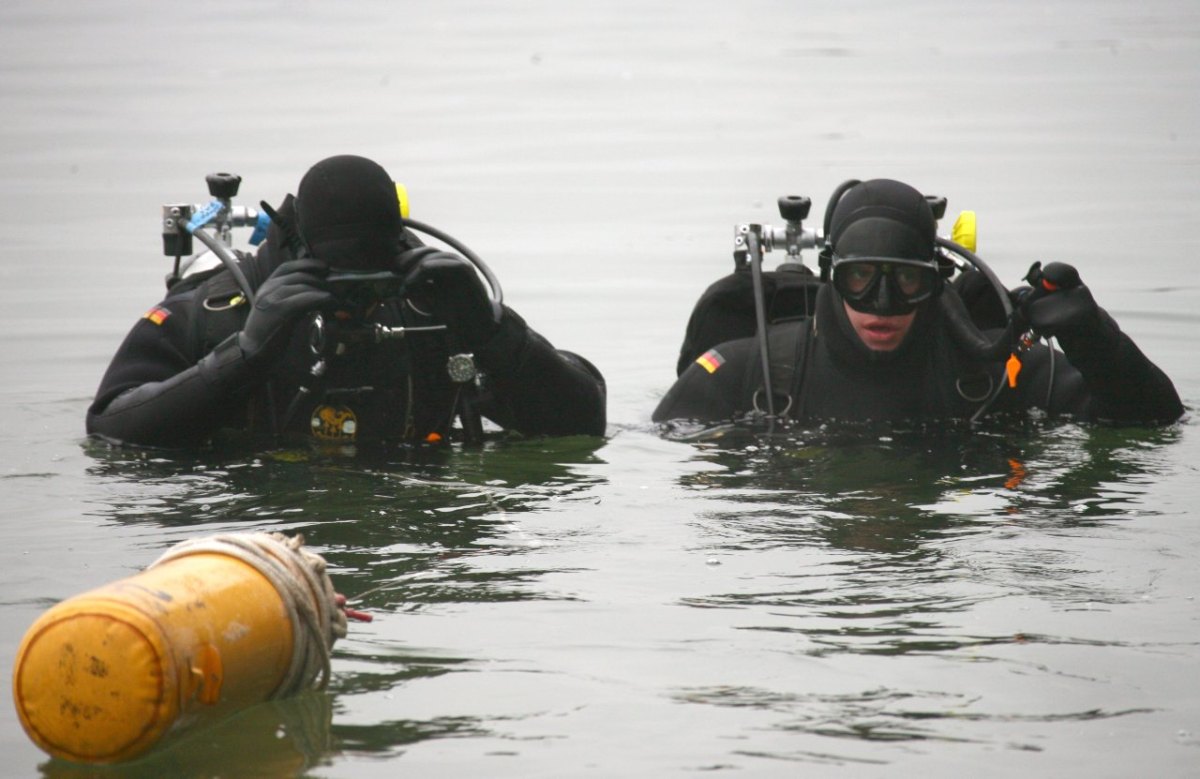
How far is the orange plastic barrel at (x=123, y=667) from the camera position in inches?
123

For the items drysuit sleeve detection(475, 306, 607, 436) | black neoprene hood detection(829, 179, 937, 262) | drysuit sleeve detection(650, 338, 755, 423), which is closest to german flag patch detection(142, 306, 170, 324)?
drysuit sleeve detection(475, 306, 607, 436)

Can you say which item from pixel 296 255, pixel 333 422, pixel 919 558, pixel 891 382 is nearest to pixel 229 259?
pixel 296 255

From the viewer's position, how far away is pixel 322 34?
69.0ft

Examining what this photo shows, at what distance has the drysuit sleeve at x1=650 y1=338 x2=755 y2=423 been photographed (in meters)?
5.98

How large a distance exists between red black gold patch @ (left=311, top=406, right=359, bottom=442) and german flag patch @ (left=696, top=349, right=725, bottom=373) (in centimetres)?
114

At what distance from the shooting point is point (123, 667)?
311cm

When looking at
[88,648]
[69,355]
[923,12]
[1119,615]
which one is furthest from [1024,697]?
[923,12]

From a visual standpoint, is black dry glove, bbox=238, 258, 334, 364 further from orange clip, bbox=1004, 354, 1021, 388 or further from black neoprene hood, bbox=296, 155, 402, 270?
orange clip, bbox=1004, 354, 1021, 388

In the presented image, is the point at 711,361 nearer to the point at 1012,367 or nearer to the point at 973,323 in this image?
the point at 973,323

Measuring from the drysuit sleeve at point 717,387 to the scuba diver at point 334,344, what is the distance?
35cm

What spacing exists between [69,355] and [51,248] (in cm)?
244

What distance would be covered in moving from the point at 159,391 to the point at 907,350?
7.32 ft

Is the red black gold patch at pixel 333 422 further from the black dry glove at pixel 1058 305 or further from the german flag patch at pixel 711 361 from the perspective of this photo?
the black dry glove at pixel 1058 305

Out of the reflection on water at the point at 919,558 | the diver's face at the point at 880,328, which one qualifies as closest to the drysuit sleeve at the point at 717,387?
the reflection on water at the point at 919,558
